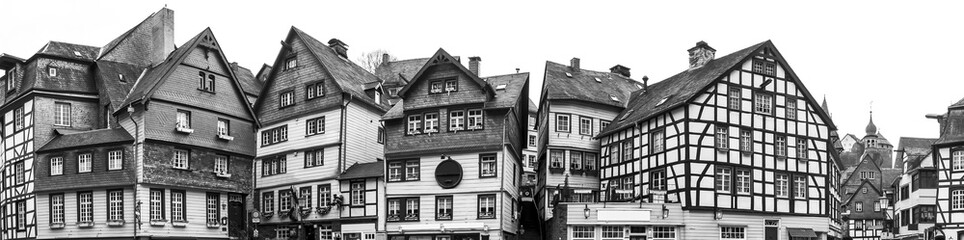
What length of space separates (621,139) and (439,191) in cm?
1092

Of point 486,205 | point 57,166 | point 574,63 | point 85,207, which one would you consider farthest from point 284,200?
point 574,63

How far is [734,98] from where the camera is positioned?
171 feet

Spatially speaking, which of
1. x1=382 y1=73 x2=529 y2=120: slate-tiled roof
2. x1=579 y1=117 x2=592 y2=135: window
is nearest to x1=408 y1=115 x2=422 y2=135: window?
x1=382 y1=73 x2=529 y2=120: slate-tiled roof

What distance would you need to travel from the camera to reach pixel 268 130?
59.0m

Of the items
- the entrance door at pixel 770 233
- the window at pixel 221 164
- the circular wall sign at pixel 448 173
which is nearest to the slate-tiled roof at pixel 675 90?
the entrance door at pixel 770 233

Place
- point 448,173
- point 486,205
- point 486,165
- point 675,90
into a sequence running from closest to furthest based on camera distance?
point 486,205
point 486,165
point 448,173
point 675,90

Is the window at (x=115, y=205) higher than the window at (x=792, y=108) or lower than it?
lower

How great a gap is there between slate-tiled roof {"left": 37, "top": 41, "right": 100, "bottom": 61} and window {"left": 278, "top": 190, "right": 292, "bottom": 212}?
1168 centimetres

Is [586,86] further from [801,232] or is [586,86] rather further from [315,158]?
[315,158]

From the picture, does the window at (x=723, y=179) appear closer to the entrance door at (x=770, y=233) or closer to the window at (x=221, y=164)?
the entrance door at (x=770, y=233)

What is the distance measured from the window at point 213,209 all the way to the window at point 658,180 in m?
21.0

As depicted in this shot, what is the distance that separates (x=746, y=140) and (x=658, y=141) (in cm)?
415

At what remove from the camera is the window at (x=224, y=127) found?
53.4 meters

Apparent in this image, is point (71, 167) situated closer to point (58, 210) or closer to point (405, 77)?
point (58, 210)
